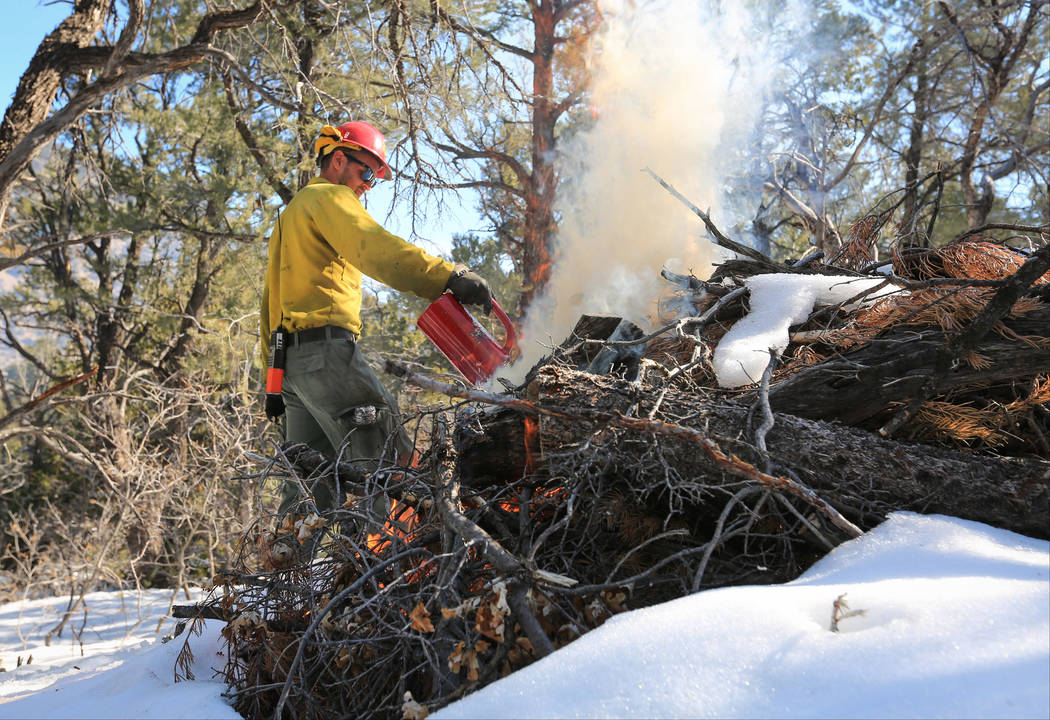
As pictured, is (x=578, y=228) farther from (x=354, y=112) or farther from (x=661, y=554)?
(x=661, y=554)

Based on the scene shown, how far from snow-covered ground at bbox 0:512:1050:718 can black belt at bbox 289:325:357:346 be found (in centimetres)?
216

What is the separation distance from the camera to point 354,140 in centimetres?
372

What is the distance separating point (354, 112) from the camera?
7324 mm

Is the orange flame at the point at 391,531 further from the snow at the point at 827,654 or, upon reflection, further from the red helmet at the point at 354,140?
the red helmet at the point at 354,140

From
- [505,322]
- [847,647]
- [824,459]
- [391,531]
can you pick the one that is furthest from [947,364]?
[391,531]

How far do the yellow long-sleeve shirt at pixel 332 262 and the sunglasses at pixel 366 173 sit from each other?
6.8 inches

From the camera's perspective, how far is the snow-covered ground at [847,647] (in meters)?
1.29

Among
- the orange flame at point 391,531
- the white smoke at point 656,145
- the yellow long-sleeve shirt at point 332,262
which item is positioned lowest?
the orange flame at point 391,531

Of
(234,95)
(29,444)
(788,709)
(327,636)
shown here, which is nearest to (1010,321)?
(788,709)

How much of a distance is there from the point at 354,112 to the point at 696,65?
3.51 m

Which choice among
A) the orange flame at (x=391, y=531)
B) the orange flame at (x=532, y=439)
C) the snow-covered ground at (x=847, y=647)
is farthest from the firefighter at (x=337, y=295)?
the snow-covered ground at (x=847, y=647)

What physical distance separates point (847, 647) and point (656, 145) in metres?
6.69

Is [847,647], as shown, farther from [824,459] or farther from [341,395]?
[341,395]

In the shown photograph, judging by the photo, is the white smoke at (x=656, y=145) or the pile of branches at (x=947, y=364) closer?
the pile of branches at (x=947, y=364)
